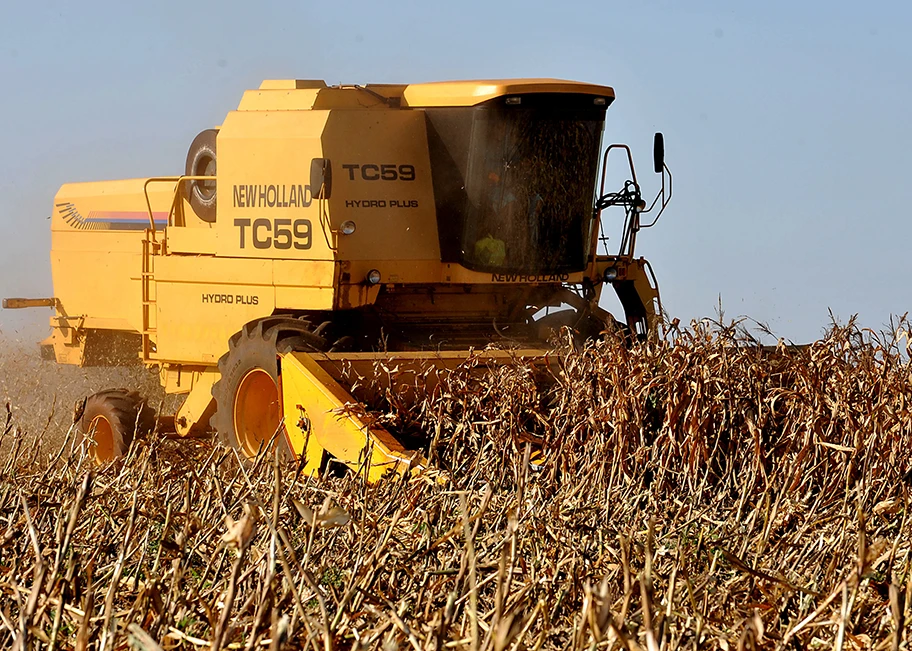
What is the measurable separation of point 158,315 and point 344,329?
174 cm

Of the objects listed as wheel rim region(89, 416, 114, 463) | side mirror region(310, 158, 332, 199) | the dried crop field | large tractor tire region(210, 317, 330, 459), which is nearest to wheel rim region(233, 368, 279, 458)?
large tractor tire region(210, 317, 330, 459)

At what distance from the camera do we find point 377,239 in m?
7.61

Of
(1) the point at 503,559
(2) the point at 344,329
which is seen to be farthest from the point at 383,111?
(1) the point at 503,559

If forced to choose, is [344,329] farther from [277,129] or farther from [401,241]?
[277,129]

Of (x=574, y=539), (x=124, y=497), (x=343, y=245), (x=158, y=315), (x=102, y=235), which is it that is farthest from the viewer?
(x=102, y=235)

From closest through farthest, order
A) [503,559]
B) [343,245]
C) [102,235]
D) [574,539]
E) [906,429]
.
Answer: [503,559] → [574,539] → [906,429] → [343,245] → [102,235]

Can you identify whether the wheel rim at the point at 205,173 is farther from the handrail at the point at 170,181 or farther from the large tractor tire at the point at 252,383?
the large tractor tire at the point at 252,383

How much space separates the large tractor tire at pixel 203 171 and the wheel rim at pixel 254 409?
5.40ft

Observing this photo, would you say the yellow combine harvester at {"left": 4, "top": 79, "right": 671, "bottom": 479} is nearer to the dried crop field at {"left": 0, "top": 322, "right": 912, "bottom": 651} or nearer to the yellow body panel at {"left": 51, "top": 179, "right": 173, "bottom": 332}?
the yellow body panel at {"left": 51, "top": 179, "right": 173, "bottom": 332}

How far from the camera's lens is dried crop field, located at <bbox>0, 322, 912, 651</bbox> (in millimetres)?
2201

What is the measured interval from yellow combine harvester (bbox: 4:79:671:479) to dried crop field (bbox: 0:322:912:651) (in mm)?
1441

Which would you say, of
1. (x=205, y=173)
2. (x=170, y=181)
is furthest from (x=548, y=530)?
(x=170, y=181)

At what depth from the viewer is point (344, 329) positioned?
7.69m

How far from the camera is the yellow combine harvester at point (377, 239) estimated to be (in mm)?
7488
